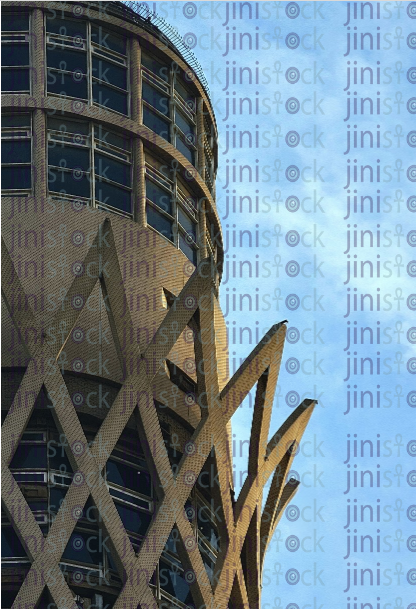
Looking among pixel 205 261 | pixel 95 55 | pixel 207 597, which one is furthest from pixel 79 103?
pixel 207 597

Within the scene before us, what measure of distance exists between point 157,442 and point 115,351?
4244mm

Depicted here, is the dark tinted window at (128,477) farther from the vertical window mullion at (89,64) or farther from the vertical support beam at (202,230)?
the vertical window mullion at (89,64)

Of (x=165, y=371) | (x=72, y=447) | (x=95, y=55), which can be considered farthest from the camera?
(x=95, y=55)

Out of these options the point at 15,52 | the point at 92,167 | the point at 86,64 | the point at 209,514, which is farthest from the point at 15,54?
the point at 209,514

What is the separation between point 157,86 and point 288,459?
16.0 meters

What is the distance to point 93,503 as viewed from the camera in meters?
55.5

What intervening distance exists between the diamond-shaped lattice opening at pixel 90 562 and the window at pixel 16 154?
41.6 ft

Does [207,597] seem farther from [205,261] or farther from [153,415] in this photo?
[205,261]

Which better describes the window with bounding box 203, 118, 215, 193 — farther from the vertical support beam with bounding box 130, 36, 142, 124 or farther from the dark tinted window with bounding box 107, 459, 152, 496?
the dark tinted window with bounding box 107, 459, 152, 496

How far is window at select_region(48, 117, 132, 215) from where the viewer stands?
61969mm

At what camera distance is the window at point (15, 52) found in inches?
2507

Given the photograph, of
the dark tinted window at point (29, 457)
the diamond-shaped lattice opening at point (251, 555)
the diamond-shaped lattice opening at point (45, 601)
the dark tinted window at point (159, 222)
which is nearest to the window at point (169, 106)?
the dark tinted window at point (159, 222)

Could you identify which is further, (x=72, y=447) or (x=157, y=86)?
(x=157, y=86)

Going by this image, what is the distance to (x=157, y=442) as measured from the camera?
5722 cm
